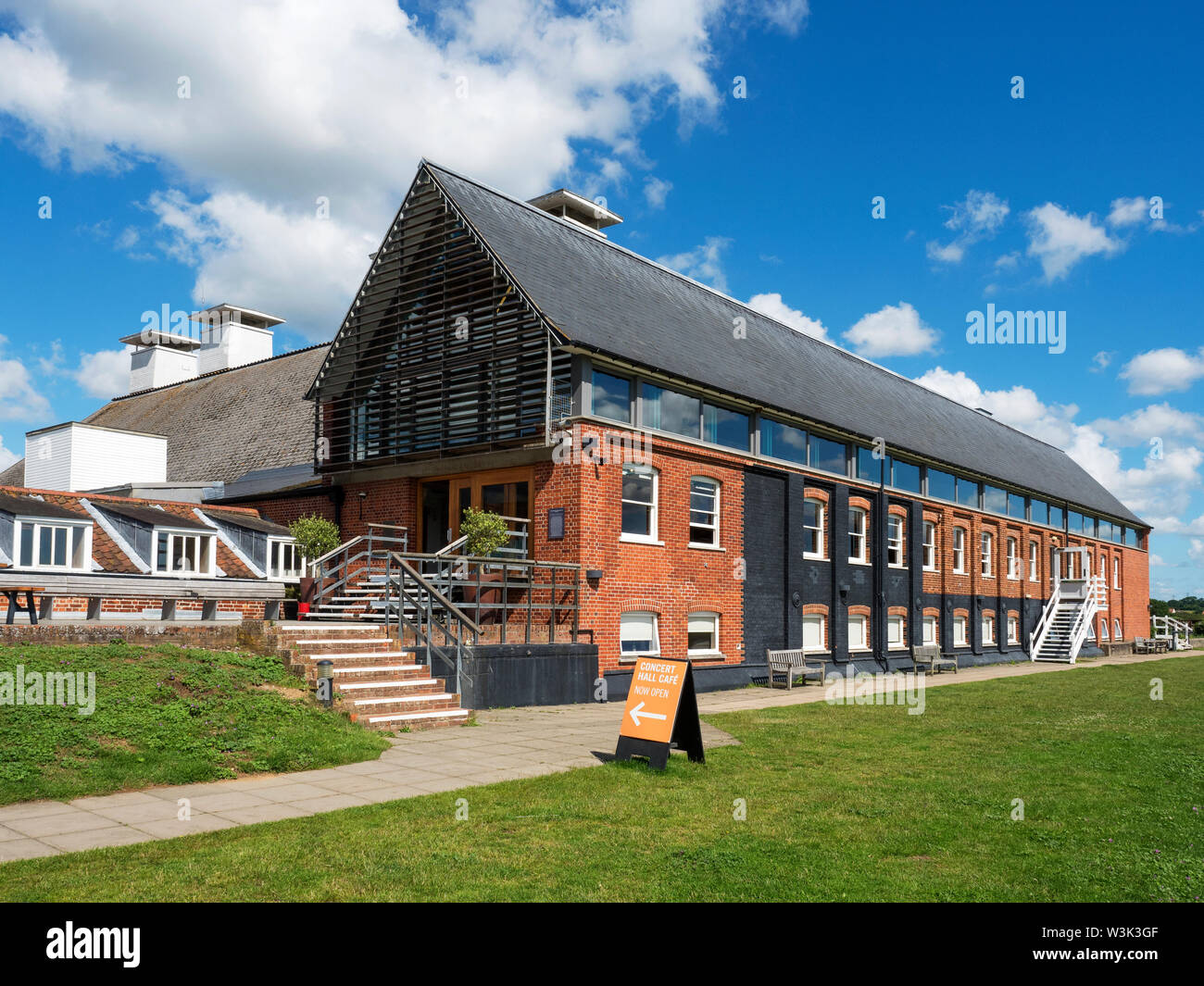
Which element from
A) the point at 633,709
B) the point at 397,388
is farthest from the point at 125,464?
the point at 633,709

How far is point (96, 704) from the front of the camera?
10562mm

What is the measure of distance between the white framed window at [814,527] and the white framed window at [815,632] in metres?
1.63

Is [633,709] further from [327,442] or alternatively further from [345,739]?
[327,442]

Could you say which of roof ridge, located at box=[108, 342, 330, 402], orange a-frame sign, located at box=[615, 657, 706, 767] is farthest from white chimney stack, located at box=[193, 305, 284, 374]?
orange a-frame sign, located at box=[615, 657, 706, 767]

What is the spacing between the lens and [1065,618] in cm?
4038

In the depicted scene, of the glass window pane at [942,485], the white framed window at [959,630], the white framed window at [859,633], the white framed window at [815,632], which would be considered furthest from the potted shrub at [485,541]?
the white framed window at [959,630]

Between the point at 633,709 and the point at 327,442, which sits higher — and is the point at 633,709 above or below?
below

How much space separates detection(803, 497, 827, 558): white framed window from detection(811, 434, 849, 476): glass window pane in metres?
1.02

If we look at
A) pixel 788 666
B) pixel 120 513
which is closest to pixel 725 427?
pixel 788 666

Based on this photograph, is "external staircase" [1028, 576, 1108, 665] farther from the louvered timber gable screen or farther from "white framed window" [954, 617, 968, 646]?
the louvered timber gable screen

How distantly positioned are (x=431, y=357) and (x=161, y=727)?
12.9m

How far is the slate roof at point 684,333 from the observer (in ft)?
67.8
